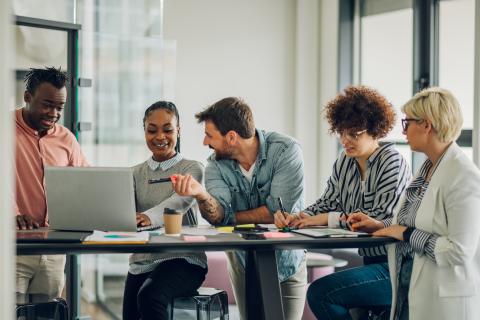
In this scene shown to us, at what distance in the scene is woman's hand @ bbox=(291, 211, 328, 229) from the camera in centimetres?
331

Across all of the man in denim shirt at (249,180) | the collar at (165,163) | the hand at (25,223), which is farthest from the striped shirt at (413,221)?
the hand at (25,223)

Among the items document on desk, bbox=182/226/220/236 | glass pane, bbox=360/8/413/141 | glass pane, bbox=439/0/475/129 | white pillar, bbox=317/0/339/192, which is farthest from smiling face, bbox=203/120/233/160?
white pillar, bbox=317/0/339/192

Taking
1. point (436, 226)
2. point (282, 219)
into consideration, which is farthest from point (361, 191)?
point (436, 226)

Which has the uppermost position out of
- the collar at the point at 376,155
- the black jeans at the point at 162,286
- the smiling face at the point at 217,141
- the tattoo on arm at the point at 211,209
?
the smiling face at the point at 217,141

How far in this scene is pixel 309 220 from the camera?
3.34 meters

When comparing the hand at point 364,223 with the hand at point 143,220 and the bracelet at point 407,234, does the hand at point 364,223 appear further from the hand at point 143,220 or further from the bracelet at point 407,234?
the hand at point 143,220

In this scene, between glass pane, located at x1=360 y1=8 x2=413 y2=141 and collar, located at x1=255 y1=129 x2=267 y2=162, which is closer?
collar, located at x1=255 y1=129 x2=267 y2=162

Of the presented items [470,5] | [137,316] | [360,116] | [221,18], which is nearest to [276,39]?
[221,18]

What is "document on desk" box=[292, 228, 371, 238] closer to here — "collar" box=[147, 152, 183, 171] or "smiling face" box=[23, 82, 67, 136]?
"collar" box=[147, 152, 183, 171]

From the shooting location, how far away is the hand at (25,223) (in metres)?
3.22

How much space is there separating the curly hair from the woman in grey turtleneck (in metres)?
0.67

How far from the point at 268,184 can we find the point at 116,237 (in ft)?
2.92

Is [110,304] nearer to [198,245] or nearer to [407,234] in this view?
[198,245]

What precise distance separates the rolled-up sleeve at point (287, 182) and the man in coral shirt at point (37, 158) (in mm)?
1027
